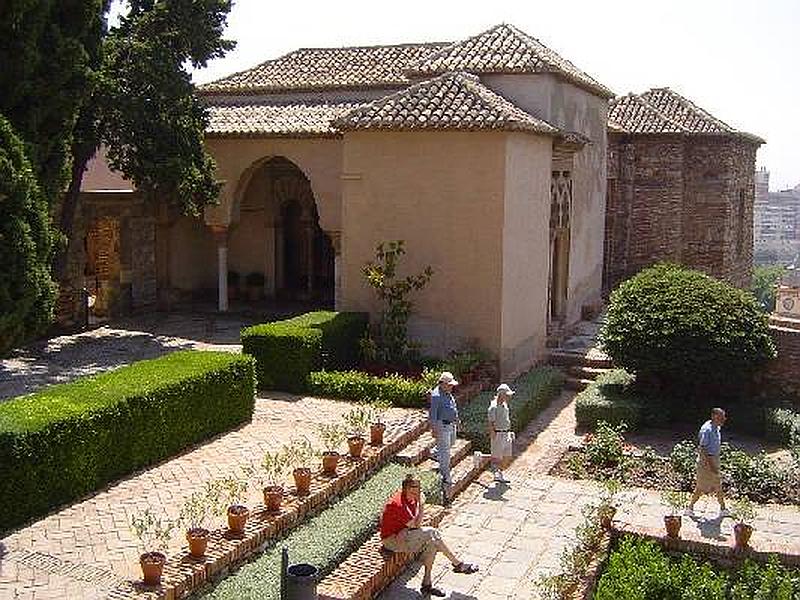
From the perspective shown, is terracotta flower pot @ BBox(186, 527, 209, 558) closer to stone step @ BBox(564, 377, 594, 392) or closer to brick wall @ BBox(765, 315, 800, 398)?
stone step @ BBox(564, 377, 594, 392)

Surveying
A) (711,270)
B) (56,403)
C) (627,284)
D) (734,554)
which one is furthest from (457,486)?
(711,270)

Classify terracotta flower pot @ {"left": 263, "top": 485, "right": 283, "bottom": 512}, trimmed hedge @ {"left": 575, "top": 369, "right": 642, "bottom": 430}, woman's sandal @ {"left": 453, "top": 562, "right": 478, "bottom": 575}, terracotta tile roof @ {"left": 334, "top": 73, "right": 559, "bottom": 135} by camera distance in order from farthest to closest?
1. terracotta tile roof @ {"left": 334, "top": 73, "right": 559, "bottom": 135}
2. trimmed hedge @ {"left": 575, "top": 369, "right": 642, "bottom": 430}
3. terracotta flower pot @ {"left": 263, "top": 485, "right": 283, "bottom": 512}
4. woman's sandal @ {"left": 453, "top": 562, "right": 478, "bottom": 575}

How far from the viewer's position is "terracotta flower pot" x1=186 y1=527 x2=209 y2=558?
9.23 meters

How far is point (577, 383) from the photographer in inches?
777

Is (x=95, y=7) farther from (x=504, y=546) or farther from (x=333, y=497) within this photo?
(x=504, y=546)

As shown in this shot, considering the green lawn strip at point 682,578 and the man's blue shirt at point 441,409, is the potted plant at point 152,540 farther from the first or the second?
the green lawn strip at point 682,578

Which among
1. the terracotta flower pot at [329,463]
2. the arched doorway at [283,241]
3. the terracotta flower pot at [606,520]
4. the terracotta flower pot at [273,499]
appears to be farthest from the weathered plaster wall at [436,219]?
the terracotta flower pot at [273,499]

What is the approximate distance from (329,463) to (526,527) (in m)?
2.70

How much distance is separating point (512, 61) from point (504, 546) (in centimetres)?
1230

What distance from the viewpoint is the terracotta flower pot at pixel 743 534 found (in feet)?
35.1

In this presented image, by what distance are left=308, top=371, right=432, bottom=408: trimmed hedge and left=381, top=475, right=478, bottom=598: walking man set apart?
5864mm

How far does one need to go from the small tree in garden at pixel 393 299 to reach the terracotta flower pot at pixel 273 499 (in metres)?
7.34

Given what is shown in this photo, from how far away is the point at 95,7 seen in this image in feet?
48.4

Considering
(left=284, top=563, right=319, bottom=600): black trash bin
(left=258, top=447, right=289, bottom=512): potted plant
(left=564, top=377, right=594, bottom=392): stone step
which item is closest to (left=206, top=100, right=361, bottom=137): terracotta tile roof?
(left=564, top=377, right=594, bottom=392): stone step
